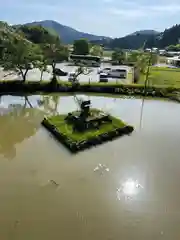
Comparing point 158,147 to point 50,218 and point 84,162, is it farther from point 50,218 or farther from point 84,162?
point 50,218

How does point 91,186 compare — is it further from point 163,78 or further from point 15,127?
point 163,78

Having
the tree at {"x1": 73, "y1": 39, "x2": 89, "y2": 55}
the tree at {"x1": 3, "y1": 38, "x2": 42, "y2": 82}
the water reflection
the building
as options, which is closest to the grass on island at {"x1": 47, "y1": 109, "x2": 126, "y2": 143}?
the water reflection

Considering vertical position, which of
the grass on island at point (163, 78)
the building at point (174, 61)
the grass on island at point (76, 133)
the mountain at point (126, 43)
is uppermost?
the mountain at point (126, 43)

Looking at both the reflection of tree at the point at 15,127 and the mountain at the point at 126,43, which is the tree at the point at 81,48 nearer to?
the reflection of tree at the point at 15,127

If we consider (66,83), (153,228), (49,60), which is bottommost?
(153,228)

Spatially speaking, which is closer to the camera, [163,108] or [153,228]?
[153,228]

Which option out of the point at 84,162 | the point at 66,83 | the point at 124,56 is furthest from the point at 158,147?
the point at 124,56

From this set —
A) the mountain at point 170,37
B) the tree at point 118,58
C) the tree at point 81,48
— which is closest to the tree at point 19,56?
the tree at point 118,58
